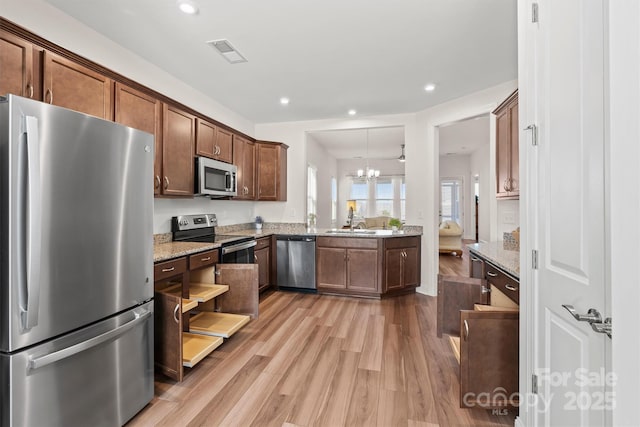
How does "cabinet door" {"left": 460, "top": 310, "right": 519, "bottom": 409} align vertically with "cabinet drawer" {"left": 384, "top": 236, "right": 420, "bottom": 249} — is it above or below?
Answer: below

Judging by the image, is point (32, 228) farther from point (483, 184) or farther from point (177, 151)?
point (483, 184)

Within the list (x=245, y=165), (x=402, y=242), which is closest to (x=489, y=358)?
(x=402, y=242)

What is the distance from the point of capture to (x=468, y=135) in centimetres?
662

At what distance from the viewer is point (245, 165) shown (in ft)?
13.4

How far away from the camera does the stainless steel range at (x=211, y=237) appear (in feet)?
9.97

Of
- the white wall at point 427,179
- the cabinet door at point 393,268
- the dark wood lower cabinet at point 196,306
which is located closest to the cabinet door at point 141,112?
the dark wood lower cabinet at point 196,306

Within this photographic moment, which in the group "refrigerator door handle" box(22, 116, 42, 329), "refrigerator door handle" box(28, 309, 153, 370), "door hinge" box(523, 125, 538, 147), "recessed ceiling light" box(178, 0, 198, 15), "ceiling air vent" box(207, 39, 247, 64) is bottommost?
"refrigerator door handle" box(28, 309, 153, 370)

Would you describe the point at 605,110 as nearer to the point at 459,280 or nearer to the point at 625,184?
the point at 625,184

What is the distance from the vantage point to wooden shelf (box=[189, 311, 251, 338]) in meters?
2.35

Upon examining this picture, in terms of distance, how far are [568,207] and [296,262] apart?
3.33 m

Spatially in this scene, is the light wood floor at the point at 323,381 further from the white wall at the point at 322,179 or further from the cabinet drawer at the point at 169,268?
the white wall at the point at 322,179

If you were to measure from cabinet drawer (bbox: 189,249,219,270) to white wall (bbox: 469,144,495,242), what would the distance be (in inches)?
298

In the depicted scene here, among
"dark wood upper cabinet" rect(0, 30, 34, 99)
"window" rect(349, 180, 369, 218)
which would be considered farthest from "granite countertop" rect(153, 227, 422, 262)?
"window" rect(349, 180, 369, 218)

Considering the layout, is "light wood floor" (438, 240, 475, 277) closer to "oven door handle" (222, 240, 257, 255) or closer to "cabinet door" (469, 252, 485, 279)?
"cabinet door" (469, 252, 485, 279)
